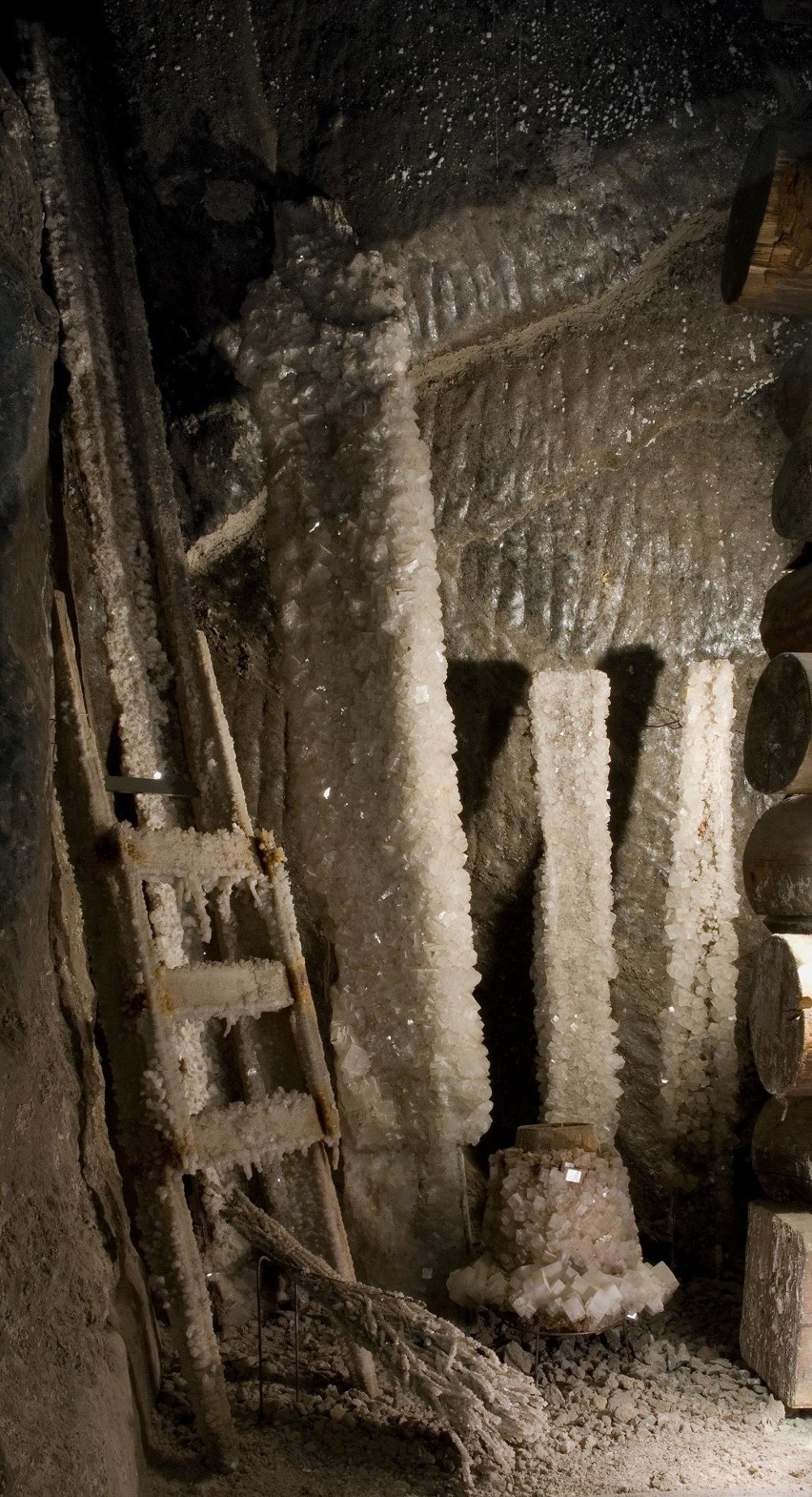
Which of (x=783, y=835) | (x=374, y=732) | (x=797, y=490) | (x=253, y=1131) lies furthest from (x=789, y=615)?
(x=253, y=1131)

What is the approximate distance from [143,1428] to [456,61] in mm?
3295

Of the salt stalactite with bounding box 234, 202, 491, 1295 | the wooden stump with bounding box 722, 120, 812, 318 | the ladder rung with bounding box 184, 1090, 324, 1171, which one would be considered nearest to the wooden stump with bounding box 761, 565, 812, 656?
the wooden stump with bounding box 722, 120, 812, 318

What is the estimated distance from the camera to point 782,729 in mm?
2746

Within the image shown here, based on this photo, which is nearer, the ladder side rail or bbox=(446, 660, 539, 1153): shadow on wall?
the ladder side rail

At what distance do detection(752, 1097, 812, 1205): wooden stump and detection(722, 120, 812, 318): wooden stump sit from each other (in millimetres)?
1936

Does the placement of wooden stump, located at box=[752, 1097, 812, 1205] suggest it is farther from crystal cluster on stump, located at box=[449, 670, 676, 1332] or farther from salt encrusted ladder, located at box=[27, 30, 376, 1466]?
salt encrusted ladder, located at box=[27, 30, 376, 1466]

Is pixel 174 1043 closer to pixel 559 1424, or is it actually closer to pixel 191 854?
pixel 191 854

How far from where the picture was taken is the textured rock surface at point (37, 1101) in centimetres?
177

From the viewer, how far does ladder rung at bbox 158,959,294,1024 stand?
2369 mm

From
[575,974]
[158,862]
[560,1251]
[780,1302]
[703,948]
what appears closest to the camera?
[158,862]

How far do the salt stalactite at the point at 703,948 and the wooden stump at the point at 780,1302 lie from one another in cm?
50

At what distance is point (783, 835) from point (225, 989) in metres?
1.31

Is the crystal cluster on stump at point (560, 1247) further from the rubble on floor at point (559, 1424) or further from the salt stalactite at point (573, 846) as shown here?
the salt stalactite at point (573, 846)

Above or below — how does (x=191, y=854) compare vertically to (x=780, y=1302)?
above
